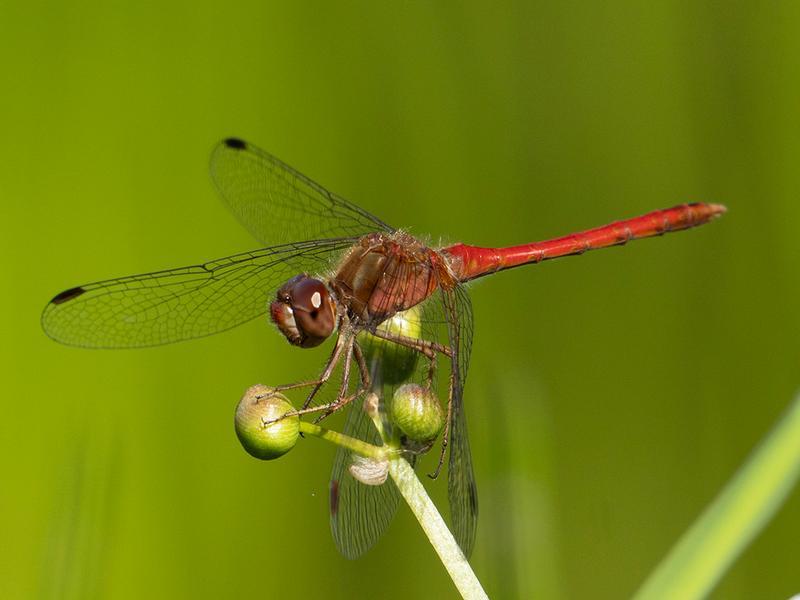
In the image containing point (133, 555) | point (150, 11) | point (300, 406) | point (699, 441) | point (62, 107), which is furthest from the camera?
point (150, 11)

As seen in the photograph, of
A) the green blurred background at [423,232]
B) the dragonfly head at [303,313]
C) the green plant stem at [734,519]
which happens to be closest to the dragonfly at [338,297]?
the dragonfly head at [303,313]

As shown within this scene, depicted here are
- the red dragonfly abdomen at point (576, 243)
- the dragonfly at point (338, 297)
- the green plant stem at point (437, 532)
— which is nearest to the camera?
the green plant stem at point (437, 532)

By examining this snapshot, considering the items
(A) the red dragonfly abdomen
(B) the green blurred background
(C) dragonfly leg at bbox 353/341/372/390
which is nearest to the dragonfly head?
(C) dragonfly leg at bbox 353/341/372/390

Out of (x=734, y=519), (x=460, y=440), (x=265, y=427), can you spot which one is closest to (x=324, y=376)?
(x=460, y=440)

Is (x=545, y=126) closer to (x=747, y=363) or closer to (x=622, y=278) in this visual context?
(x=622, y=278)

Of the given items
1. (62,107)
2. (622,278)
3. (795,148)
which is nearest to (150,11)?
(62,107)

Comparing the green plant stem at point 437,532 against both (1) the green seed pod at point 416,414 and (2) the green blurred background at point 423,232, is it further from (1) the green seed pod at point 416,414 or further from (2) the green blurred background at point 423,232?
(2) the green blurred background at point 423,232
